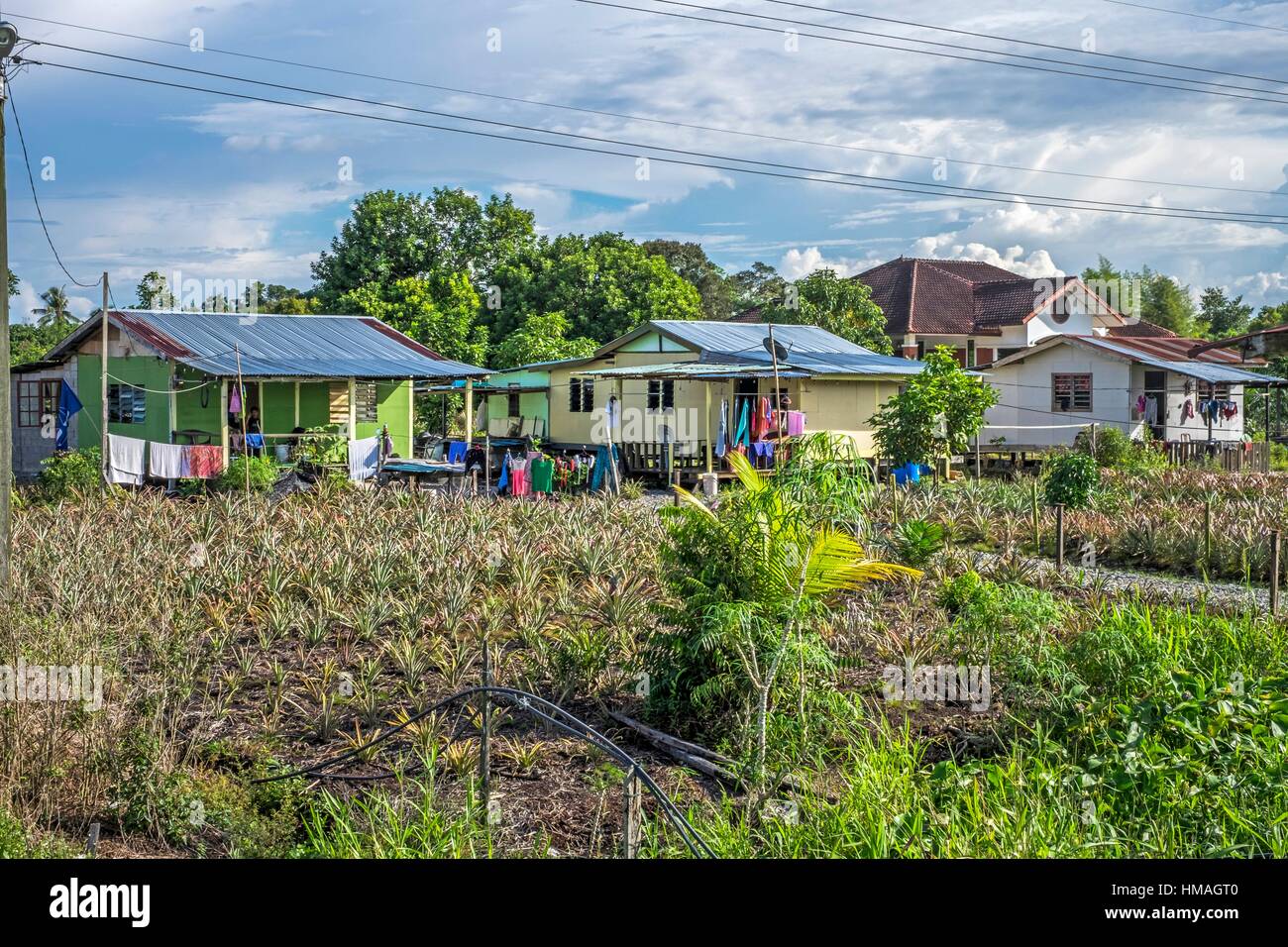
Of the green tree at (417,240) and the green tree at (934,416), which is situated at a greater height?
the green tree at (417,240)

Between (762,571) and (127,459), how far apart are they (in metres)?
17.5

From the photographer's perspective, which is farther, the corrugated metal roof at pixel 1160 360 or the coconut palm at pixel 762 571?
the corrugated metal roof at pixel 1160 360

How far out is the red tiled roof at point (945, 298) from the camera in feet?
165

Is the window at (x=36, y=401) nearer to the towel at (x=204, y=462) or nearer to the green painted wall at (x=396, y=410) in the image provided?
the green painted wall at (x=396, y=410)

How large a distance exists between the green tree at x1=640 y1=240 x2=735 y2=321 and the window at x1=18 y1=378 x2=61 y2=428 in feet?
116

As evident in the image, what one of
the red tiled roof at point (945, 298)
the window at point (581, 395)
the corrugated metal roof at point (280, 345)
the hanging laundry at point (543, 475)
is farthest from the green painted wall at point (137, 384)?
the red tiled roof at point (945, 298)

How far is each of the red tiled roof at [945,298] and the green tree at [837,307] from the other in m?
7.87

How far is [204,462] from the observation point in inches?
915

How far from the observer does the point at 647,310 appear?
145ft

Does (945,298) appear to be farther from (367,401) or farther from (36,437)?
(36,437)

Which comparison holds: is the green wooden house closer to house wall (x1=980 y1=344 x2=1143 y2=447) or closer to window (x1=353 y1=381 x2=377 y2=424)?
window (x1=353 y1=381 x2=377 y2=424)

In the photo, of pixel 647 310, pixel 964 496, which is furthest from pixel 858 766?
pixel 647 310

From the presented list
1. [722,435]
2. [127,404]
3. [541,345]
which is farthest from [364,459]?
[541,345]
